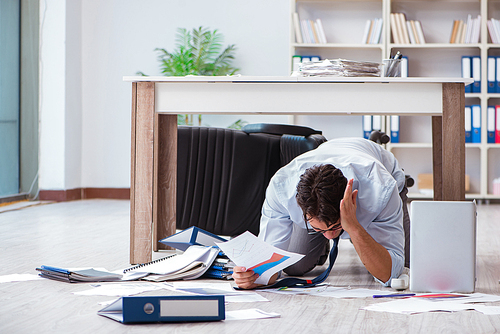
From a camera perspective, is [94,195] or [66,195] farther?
[94,195]

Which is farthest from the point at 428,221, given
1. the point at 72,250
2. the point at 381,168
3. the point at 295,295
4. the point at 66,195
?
the point at 66,195

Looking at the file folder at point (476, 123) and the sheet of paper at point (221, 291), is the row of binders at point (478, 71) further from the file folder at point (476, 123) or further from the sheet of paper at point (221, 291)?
the sheet of paper at point (221, 291)

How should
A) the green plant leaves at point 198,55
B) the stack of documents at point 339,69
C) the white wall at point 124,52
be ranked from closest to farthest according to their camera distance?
the stack of documents at point 339,69
the green plant leaves at point 198,55
the white wall at point 124,52

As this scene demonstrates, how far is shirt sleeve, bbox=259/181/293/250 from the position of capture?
1.52 m

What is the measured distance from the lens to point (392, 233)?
1.45 metres

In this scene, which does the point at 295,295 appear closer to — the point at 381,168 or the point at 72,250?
the point at 381,168

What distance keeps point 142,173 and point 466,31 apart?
11.8 ft

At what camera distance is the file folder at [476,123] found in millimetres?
4285

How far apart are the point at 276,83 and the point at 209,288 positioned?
0.73 meters

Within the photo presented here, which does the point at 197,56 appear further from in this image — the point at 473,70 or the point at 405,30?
the point at 473,70

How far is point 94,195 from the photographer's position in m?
4.79

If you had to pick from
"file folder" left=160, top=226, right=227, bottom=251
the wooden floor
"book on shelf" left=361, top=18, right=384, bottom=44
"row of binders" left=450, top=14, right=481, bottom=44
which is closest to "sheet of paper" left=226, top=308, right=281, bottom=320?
the wooden floor

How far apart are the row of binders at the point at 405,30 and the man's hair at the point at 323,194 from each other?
344cm

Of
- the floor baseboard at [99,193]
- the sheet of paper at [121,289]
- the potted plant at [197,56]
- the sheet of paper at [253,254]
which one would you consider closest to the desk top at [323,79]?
the sheet of paper at [253,254]
